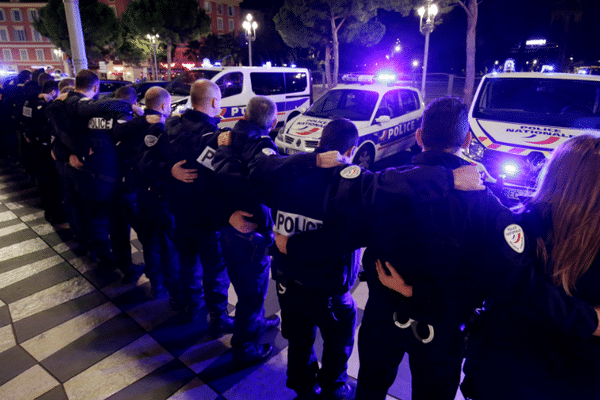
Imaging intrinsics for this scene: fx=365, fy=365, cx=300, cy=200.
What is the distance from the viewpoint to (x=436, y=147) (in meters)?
1.67

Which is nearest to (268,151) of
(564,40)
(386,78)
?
(386,78)

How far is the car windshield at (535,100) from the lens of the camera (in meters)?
5.04

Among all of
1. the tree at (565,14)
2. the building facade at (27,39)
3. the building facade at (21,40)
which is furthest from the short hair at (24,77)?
the building facade at (21,40)


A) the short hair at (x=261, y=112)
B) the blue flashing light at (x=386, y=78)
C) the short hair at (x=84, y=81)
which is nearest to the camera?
the short hair at (x=261, y=112)

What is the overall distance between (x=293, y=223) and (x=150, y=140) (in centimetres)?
164

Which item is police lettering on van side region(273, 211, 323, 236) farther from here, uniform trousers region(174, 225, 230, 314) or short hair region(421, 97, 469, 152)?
uniform trousers region(174, 225, 230, 314)

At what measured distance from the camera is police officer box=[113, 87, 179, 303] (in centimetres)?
308

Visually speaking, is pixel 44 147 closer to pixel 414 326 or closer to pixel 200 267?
pixel 200 267

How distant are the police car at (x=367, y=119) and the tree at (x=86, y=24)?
3395cm

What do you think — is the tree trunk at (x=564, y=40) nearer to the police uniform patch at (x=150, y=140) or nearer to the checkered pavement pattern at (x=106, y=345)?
the police uniform patch at (x=150, y=140)

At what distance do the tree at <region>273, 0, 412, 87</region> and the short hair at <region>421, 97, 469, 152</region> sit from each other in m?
21.7

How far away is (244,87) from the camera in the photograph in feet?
32.3

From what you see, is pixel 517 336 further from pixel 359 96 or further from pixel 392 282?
pixel 359 96

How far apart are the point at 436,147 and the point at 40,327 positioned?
349 cm
